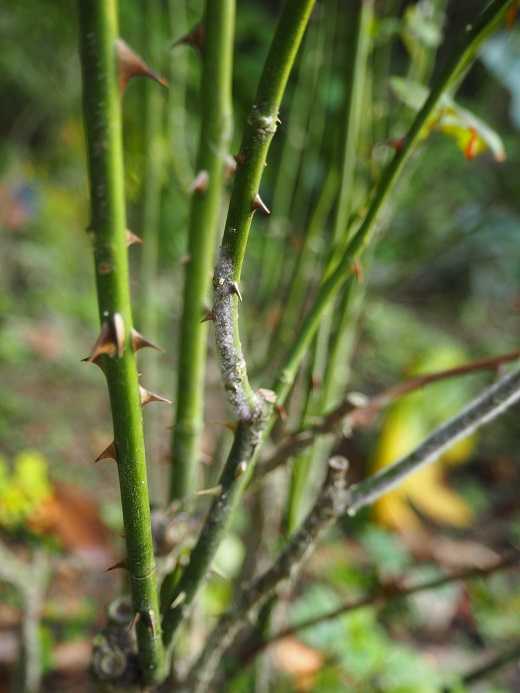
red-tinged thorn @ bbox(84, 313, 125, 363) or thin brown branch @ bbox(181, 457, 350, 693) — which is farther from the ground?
red-tinged thorn @ bbox(84, 313, 125, 363)

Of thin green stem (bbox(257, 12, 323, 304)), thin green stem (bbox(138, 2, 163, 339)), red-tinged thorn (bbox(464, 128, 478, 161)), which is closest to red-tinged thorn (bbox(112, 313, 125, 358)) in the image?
red-tinged thorn (bbox(464, 128, 478, 161))

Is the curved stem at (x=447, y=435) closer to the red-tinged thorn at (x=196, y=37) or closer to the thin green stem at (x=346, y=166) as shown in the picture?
the thin green stem at (x=346, y=166)

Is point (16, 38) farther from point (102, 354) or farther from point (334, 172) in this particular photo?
point (102, 354)

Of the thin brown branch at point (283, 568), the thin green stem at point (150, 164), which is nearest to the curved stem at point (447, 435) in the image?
the thin brown branch at point (283, 568)

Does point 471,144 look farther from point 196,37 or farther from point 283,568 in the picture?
point 283,568

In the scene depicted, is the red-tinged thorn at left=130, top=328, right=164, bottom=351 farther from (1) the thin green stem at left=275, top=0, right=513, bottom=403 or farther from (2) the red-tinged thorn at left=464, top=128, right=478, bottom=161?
(2) the red-tinged thorn at left=464, top=128, right=478, bottom=161

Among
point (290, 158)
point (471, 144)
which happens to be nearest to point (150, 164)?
point (290, 158)

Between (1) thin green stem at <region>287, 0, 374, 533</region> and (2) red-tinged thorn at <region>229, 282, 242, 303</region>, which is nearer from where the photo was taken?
(2) red-tinged thorn at <region>229, 282, 242, 303</region>

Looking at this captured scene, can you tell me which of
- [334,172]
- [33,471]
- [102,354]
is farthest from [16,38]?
[102,354]
